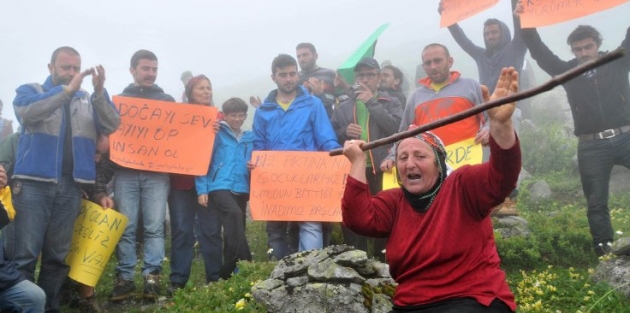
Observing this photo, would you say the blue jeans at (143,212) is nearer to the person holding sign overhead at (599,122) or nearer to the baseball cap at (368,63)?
the baseball cap at (368,63)

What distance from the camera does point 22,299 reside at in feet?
15.2

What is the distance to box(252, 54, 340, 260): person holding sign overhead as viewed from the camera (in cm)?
680

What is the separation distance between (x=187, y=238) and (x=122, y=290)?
946 millimetres

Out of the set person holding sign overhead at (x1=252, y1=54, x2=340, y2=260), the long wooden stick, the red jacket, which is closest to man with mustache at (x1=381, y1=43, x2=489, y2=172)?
person holding sign overhead at (x1=252, y1=54, x2=340, y2=260)

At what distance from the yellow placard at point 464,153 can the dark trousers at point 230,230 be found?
255cm

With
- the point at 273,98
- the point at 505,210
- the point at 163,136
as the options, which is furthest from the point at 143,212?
the point at 505,210

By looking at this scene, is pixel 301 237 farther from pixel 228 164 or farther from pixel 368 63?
pixel 368 63

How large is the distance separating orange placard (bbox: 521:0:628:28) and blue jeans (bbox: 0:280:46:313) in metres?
6.05

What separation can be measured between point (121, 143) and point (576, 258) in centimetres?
586

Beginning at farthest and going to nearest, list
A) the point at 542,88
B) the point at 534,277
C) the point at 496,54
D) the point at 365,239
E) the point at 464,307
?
the point at 496,54
the point at 365,239
the point at 534,277
the point at 464,307
the point at 542,88

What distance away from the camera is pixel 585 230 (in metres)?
7.04

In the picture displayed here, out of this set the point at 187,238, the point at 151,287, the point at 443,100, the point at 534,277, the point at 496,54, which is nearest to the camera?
the point at 534,277

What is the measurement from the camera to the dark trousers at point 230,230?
6.42 meters

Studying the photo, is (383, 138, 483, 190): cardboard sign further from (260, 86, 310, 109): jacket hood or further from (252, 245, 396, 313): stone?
(260, 86, 310, 109): jacket hood
